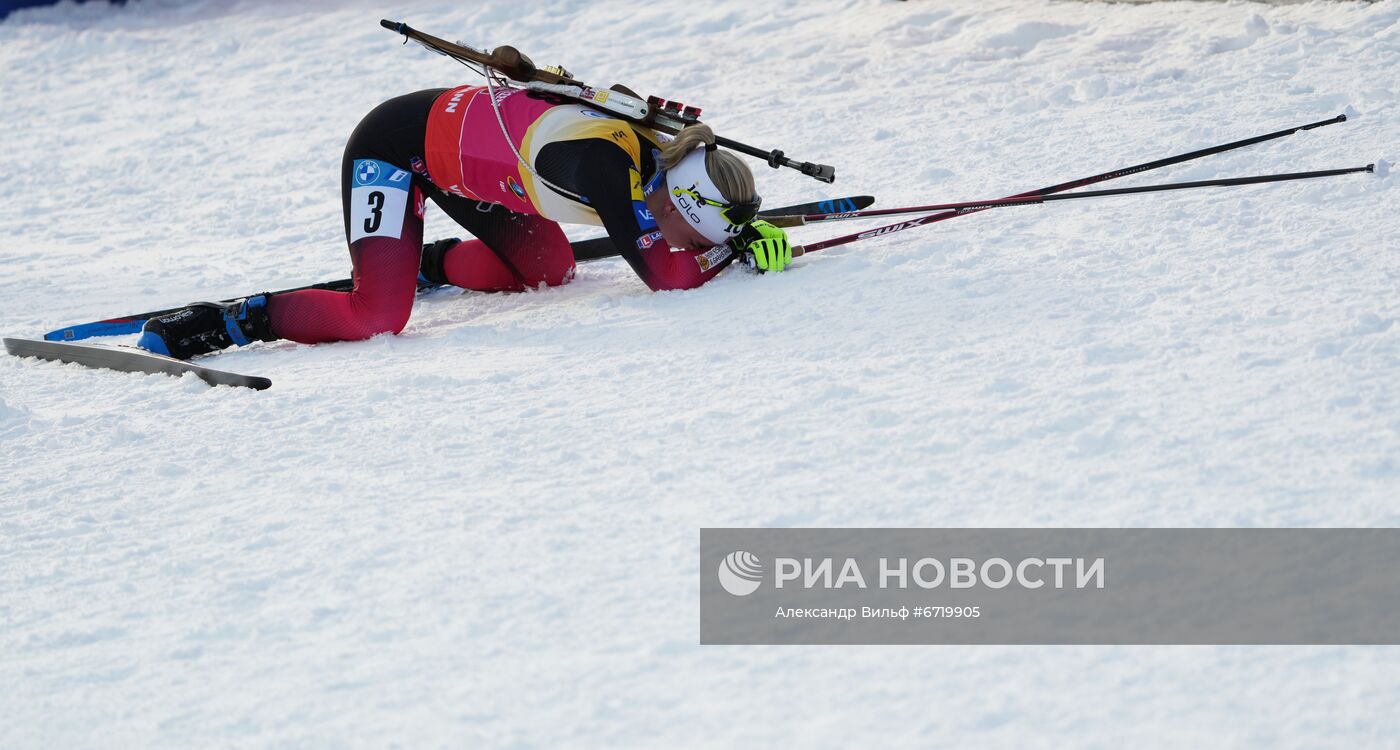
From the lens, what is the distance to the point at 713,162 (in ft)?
11.9

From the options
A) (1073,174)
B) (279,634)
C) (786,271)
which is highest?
(1073,174)

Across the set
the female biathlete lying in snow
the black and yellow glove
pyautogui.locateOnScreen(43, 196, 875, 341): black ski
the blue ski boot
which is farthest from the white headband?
the blue ski boot

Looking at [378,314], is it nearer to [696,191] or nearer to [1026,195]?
[696,191]

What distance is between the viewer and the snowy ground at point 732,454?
196cm

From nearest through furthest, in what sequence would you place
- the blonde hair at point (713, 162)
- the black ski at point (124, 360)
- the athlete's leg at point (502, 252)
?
1. the black ski at point (124, 360)
2. the blonde hair at point (713, 162)
3. the athlete's leg at point (502, 252)

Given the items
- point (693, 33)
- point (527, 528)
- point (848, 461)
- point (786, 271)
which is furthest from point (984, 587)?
point (693, 33)

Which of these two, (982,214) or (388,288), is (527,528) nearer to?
(388,288)

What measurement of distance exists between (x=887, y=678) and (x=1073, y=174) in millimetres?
3125

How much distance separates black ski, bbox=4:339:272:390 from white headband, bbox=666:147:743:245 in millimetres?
1266

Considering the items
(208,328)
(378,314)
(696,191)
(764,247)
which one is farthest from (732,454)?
(208,328)

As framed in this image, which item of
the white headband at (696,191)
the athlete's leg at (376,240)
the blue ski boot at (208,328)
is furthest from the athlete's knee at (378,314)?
the white headband at (696,191)

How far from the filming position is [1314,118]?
187 inches

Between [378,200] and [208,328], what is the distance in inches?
26.4

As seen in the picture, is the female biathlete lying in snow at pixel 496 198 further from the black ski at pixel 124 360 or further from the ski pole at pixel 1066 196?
the ski pole at pixel 1066 196
